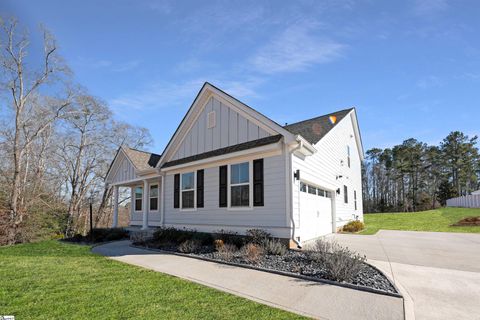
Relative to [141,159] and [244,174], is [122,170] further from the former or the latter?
Answer: [244,174]

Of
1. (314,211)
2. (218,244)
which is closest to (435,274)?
(314,211)

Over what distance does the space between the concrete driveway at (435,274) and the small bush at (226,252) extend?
12.9 feet

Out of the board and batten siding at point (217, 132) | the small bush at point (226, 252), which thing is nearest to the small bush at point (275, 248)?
the small bush at point (226, 252)

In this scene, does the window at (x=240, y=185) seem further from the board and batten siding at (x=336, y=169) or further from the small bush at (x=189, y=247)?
the small bush at (x=189, y=247)

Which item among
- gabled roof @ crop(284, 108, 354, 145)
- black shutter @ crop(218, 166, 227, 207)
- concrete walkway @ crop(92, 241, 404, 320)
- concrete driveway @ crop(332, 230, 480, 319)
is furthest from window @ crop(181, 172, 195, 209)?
concrete driveway @ crop(332, 230, 480, 319)

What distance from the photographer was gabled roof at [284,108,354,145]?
42.6 feet

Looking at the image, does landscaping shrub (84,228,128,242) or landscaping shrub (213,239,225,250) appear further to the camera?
landscaping shrub (84,228,128,242)

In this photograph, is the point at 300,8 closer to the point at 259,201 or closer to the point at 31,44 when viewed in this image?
the point at 259,201

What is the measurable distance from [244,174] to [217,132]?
8.61 ft

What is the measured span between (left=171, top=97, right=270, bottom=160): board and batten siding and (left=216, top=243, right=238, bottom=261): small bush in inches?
156

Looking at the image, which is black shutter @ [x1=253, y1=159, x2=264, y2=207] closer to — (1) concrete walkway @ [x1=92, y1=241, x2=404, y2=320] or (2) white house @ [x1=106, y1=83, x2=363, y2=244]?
(2) white house @ [x1=106, y1=83, x2=363, y2=244]

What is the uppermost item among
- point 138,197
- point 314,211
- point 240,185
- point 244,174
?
point 244,174

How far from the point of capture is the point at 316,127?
1501 centimetres

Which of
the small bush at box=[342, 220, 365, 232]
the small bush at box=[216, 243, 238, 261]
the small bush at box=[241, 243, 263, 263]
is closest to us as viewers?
the small bush at box=[241, 243, 263, 263]
